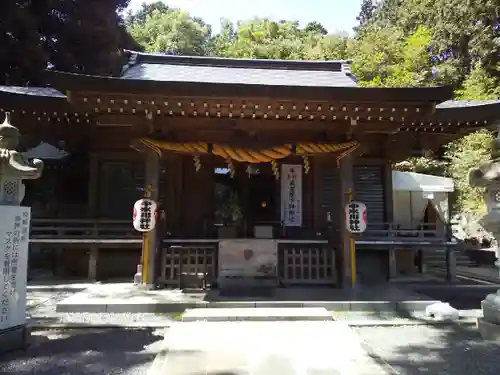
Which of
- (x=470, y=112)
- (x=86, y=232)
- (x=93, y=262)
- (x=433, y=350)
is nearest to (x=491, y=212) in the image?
(x=433, y=350)

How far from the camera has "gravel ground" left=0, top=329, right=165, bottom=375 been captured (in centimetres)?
367

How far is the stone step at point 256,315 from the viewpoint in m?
5.42

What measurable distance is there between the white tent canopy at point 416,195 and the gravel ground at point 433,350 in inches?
296

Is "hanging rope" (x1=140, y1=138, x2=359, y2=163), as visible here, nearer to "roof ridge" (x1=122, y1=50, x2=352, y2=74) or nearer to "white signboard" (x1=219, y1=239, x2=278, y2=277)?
"white signboard" (x1=219, y1=239, x2=278, y2=277)

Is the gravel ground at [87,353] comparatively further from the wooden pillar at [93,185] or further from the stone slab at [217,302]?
the wooden pillar at [93,185]

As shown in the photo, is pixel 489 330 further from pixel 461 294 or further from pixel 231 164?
pixel 231 164

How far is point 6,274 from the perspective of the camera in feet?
13.3

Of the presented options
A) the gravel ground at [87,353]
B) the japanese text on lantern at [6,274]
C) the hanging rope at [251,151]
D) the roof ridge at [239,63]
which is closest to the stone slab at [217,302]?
the gravel ground at [87,353]

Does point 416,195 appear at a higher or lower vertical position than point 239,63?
lower

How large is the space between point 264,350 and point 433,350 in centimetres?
198

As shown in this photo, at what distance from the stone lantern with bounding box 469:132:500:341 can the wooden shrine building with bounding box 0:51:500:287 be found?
1.80m

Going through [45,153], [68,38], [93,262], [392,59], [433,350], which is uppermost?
[392,59]

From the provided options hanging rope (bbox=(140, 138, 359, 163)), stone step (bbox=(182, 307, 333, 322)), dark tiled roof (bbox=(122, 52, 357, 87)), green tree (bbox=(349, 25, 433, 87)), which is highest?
green tree (bbox=(349, 25, 433, 87))

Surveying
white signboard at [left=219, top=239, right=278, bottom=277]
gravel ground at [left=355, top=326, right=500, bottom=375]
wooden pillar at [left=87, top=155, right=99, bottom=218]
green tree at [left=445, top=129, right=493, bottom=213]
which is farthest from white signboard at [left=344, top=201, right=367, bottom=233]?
green tree at [left=445, top=129, right=493, bottom=213]
